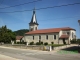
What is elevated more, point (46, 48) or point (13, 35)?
point (13, 35)

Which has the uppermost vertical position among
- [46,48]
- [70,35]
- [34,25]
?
[34,25]

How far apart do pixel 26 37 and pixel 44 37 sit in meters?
10.0

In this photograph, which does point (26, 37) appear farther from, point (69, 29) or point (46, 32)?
point (69, 29)

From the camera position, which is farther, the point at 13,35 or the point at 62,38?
the point at 13,35

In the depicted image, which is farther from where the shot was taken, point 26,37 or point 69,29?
point 26,37

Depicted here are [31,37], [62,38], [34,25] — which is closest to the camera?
[62,38]

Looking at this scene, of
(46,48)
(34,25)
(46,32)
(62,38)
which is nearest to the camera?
(46,48)

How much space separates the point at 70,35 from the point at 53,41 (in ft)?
23.2

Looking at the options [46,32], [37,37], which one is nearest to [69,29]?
[46,32]

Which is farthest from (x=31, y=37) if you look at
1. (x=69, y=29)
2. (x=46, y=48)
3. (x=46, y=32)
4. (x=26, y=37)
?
(x=46, y=48)

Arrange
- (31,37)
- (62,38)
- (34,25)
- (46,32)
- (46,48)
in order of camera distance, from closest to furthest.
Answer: (46,48), (62,38), (46,32), (31,37), (34,25)

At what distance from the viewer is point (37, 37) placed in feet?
204

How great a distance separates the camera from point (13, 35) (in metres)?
60.4

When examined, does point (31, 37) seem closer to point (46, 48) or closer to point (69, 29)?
point (69, 29)
